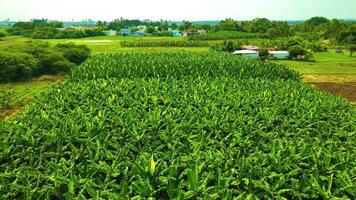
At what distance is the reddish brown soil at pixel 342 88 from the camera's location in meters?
31.1

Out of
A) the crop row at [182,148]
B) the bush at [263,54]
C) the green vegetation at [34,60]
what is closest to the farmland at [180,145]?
the crop row at [182,148]

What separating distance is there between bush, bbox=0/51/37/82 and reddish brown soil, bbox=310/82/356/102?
103 ft

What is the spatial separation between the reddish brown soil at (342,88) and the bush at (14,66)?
3133 centimetres

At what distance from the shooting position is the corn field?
309 inches

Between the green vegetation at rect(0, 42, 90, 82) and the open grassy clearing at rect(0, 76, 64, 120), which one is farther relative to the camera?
the green vegetation at rect(0, 42, 90, 82)

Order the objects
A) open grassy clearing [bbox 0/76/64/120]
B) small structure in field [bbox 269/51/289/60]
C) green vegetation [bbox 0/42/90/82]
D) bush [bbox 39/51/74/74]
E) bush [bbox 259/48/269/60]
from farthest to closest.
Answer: small structure in field [bbox 269/51/289/60], bush [bbox 259/48/269/60], bush [bbox 39/51/74/74], green vegetation [bbox 0/42/90/82], open grassy clearing [bbox 0/76/64/120]

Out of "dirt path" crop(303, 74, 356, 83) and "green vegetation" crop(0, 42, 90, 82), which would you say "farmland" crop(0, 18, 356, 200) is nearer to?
"dirt path" crop(303, 74, 356, 83)

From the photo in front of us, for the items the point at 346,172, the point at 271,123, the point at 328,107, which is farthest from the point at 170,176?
the point at 328,107

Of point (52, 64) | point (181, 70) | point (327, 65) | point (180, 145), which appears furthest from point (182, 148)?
point (327, 65)

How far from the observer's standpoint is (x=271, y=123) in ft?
43.1

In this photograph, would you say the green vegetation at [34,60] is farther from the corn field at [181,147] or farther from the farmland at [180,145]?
the corn field at [181,147]

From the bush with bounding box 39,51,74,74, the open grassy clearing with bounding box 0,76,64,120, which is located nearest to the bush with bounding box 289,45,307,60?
the bush with bounding box 39,51,74,74

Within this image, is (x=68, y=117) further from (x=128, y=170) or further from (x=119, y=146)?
(x=128, y=170)

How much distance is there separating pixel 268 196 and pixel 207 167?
1.67 metres
